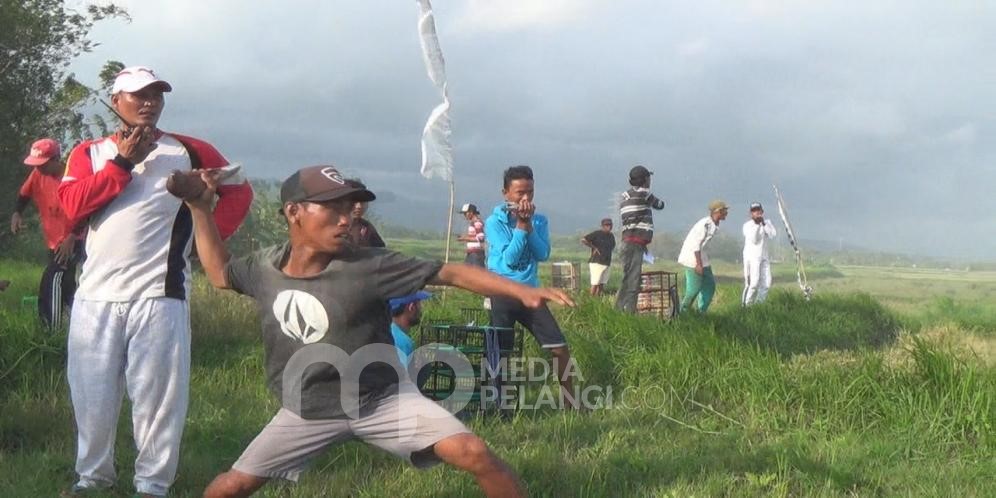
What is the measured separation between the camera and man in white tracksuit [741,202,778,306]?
13.6 metres

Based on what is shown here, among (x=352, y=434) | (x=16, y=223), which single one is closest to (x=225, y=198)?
(x=352, y=434)

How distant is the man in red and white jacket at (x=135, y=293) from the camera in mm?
3867

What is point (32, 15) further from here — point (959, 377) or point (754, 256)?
point (959, 377)

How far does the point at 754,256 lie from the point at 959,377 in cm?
818

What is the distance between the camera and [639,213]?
10.5 metres

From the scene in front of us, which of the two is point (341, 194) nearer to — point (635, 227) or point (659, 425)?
point (659, 425)

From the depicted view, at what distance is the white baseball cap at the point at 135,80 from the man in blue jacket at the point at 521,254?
8.54 ft

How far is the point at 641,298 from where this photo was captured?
37.8 feet

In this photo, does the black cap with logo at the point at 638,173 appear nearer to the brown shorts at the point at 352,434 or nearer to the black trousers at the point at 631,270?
the black trousers at the point at 631,270

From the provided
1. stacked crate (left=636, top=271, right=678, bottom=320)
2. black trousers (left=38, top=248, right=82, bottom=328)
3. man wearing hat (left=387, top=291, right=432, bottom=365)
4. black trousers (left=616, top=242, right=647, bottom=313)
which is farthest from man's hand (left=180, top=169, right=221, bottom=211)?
stacked crate (left=636, top=271, right=678, bottom=320)

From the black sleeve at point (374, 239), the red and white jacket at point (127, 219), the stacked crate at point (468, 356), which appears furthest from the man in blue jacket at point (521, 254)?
the red and white jacket at point (127, 219)

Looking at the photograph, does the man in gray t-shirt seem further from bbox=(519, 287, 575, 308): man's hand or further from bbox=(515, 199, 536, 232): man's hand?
bbox=(515, 199, 536, 232): man's hand

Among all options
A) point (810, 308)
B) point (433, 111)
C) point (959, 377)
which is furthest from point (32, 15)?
point (959, 377)

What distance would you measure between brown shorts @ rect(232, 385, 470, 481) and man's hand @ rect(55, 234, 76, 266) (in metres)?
3.64
